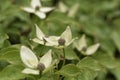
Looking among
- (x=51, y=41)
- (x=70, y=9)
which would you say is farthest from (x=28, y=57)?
(x=70, y=9)

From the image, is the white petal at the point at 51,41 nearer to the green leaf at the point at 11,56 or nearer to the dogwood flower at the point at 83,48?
the green leaf at the point at 11,56

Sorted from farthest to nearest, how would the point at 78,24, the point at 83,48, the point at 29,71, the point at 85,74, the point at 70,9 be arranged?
the point at 70,9
the point at 78,24
the point at 83,48
the point at 85,74
the point at 29,71

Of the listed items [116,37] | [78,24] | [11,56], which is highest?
[11,56]

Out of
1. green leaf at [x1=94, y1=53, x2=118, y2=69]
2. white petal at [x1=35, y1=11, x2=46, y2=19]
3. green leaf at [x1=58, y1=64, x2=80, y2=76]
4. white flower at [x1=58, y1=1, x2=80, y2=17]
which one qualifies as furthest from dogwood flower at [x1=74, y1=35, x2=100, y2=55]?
A: white flower at [x1=58, y1=1, x2=80, y2=17]

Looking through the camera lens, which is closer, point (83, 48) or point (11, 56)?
point (11, 56)

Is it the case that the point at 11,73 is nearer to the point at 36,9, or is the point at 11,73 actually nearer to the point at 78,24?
the point at 36,9

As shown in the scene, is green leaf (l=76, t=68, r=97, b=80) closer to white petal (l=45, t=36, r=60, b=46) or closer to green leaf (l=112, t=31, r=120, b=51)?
white petal (l=45, t=36, r=60, b=46)

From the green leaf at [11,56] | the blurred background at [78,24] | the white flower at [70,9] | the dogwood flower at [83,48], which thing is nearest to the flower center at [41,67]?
the green leaf at [11,56]

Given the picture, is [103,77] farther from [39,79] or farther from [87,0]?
[39,79]
